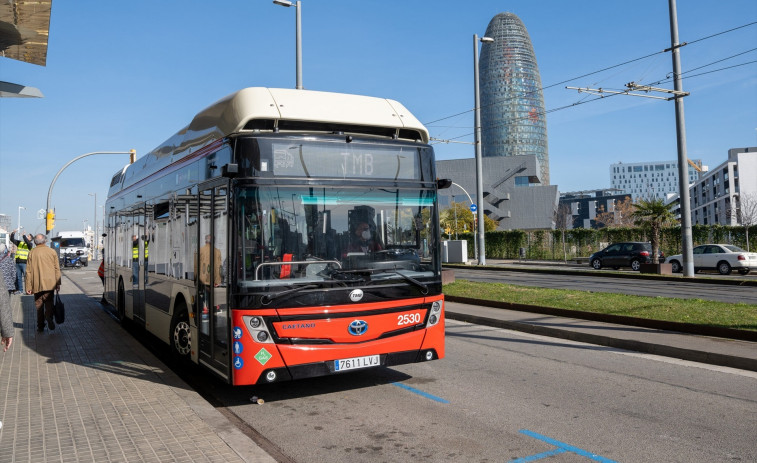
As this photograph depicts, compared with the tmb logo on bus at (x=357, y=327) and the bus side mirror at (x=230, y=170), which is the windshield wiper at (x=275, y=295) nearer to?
the tmb logo on bus at (x=357, y=327)

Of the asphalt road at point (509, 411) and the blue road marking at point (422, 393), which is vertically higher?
the blue road marking at point (422, 393)

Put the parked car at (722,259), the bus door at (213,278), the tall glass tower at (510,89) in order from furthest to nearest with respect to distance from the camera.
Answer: the tall glass tower at (510,89) < the parked car at (722,259) < the bus door at (213,278)

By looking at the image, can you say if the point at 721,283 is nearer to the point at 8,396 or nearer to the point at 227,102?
the point at 227,102

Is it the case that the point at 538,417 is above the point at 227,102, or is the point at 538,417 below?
below

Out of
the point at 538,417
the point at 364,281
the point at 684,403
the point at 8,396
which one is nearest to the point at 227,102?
the point at 364,281

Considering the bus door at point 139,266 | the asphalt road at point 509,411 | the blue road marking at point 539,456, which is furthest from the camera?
the bus door at point 139,266

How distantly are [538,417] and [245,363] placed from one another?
2.83m

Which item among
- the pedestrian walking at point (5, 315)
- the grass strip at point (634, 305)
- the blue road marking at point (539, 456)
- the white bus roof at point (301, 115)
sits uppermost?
the white bus roof at point (301, 115)

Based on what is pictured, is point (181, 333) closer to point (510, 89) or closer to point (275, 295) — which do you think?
point (275, 295)

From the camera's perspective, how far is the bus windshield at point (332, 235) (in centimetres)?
582

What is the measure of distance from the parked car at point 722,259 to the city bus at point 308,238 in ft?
85.1

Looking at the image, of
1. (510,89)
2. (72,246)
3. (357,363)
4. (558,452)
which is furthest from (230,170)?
(510,89)

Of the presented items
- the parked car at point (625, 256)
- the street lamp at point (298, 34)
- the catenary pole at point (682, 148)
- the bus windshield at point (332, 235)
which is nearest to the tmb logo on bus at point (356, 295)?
the bus windshield at point (332, 235)

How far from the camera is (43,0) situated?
24.2 ft
